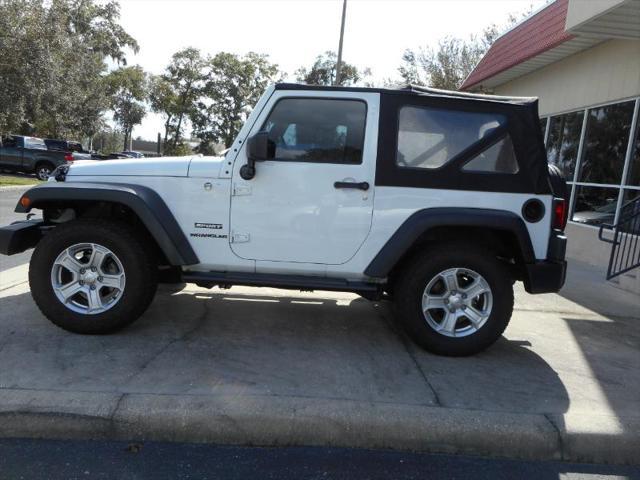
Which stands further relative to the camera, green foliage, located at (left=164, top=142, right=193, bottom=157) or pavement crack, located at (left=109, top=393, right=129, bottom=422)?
green foliage, located at (left=164, top=142, right=193, bottom=157)

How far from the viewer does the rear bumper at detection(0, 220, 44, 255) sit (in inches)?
160

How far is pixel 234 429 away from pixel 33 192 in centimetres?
241

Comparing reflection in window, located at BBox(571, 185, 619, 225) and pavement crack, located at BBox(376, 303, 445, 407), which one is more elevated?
reflection in window, located at BBox(571, 185, 619, 225)

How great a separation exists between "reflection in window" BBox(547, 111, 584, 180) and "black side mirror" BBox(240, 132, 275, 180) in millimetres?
8912

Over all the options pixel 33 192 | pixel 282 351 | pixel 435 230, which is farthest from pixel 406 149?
pixel 33 192

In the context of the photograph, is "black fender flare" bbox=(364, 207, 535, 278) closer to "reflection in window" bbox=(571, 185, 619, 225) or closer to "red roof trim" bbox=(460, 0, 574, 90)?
"reflection in window" bbox=(571, 185, 619, 225)

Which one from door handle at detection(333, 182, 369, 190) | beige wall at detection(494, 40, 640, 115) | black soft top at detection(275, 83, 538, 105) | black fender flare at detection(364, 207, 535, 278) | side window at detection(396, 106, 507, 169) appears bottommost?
black fender flare at detection(364, 207, 535, 278)

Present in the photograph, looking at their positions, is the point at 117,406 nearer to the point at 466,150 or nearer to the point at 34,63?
the point at 466,150

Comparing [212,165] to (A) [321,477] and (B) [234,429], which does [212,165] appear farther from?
(A) [321,477]

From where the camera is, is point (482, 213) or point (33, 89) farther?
point (33, 89)

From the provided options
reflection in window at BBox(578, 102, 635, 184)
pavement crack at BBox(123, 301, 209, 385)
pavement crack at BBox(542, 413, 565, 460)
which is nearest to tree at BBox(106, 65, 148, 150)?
reflection in window at BBox(578, 102, 635, 184)

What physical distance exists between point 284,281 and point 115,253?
1293mm

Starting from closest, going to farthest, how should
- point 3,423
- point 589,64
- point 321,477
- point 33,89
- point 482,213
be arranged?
point 321,477
point 3,423
point 482,213
point 589,64
point 33,89

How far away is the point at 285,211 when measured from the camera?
407 cm
